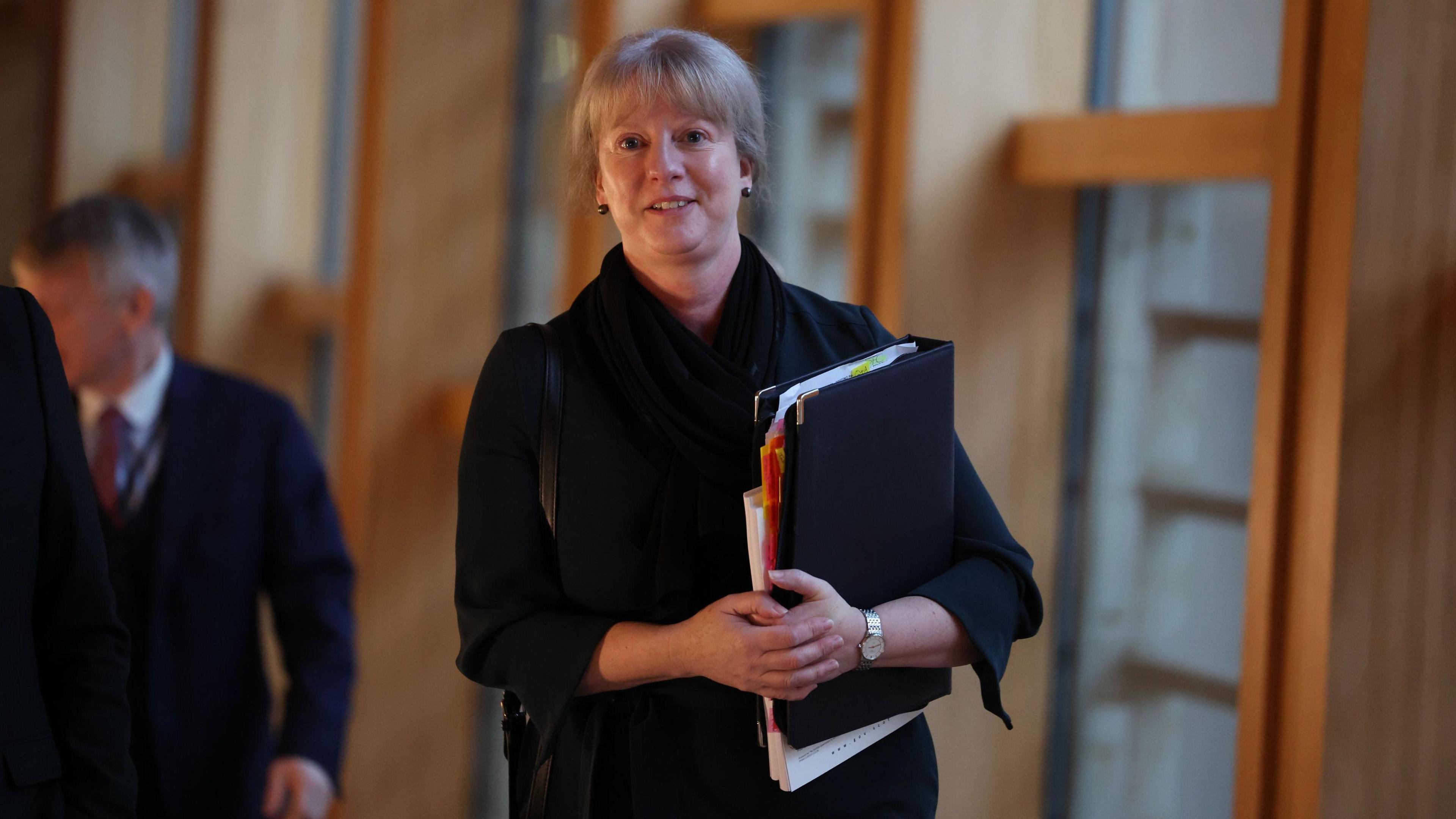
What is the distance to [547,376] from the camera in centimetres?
176

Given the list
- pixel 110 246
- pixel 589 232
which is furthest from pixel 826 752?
pixel 589 232

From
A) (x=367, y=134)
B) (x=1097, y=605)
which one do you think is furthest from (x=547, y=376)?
(x=367, y=134)

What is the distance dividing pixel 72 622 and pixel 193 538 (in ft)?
3.82

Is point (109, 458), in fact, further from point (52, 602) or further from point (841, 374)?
point (841, 374)

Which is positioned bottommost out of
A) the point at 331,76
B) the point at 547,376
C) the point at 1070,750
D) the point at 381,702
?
the point at 381,702

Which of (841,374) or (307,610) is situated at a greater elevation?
(841,374)

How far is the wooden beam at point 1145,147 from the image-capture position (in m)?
2.67

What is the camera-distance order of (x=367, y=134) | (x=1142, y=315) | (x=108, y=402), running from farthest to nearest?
(x=367, y=134) → (x=1142, y=315) → (x=108, y=402)

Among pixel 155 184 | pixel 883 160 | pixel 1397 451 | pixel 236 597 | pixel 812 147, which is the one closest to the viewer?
pixel 1397 451

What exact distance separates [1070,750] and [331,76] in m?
4.94

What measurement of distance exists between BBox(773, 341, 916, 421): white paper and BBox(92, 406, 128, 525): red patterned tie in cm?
181

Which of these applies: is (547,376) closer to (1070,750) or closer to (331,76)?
(1070,750)

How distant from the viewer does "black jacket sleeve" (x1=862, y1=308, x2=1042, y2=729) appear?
A: 1722 millimetres

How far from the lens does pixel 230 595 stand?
2.91 metres
